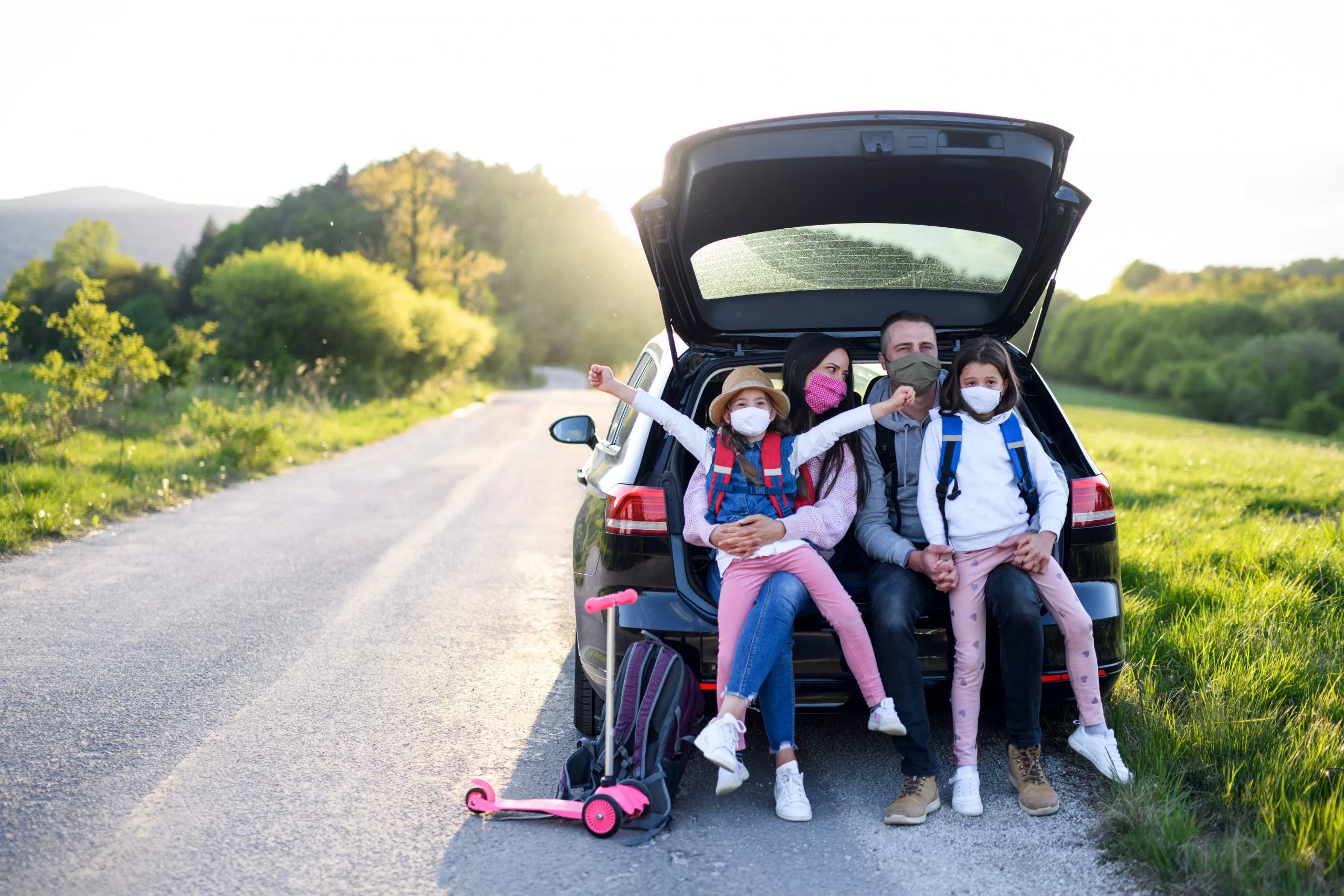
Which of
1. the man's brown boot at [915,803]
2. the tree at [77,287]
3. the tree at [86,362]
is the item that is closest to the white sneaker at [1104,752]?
the man's brown boot at [915,803]

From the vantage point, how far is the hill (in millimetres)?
52062

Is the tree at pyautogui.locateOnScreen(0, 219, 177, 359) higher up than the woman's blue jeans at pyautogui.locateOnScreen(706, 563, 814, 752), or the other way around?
the tree at pyautogui.locateOnScreen(0, 219, 177, 359)

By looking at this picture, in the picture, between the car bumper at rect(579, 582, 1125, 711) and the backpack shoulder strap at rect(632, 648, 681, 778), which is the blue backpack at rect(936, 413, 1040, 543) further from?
the backpack shoulder strap at rect(632, 648, 681, 778)

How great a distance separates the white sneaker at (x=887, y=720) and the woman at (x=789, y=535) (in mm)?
274

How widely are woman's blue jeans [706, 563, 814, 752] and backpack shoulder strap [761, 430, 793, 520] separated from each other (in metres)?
0.26

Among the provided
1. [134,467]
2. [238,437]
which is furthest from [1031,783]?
[238,437]

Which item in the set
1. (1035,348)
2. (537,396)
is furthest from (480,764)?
(537,396)

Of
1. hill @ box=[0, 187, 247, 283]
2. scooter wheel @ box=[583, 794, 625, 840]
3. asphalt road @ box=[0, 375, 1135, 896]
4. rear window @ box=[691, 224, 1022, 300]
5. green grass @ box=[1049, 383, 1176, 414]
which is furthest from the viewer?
green grass @ box=[1049, 383, 1176, 414]

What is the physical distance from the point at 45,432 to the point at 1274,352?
308 feet

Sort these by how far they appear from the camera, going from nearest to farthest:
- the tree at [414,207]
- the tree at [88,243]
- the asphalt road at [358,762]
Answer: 1. the asphalt road at [358,762]
2. the tree at [414,207]
3. the tree at [88,243]

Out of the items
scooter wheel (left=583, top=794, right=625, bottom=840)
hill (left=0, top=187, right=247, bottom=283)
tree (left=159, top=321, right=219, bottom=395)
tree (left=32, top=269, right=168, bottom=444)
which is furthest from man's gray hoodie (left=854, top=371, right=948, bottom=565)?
hill (left=0, top=187, right=247, bottom=283)

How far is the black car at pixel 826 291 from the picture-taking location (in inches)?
131

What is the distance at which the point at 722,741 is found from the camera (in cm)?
315

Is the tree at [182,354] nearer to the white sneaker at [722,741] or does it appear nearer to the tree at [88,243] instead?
the white sneaker at [722,741]
